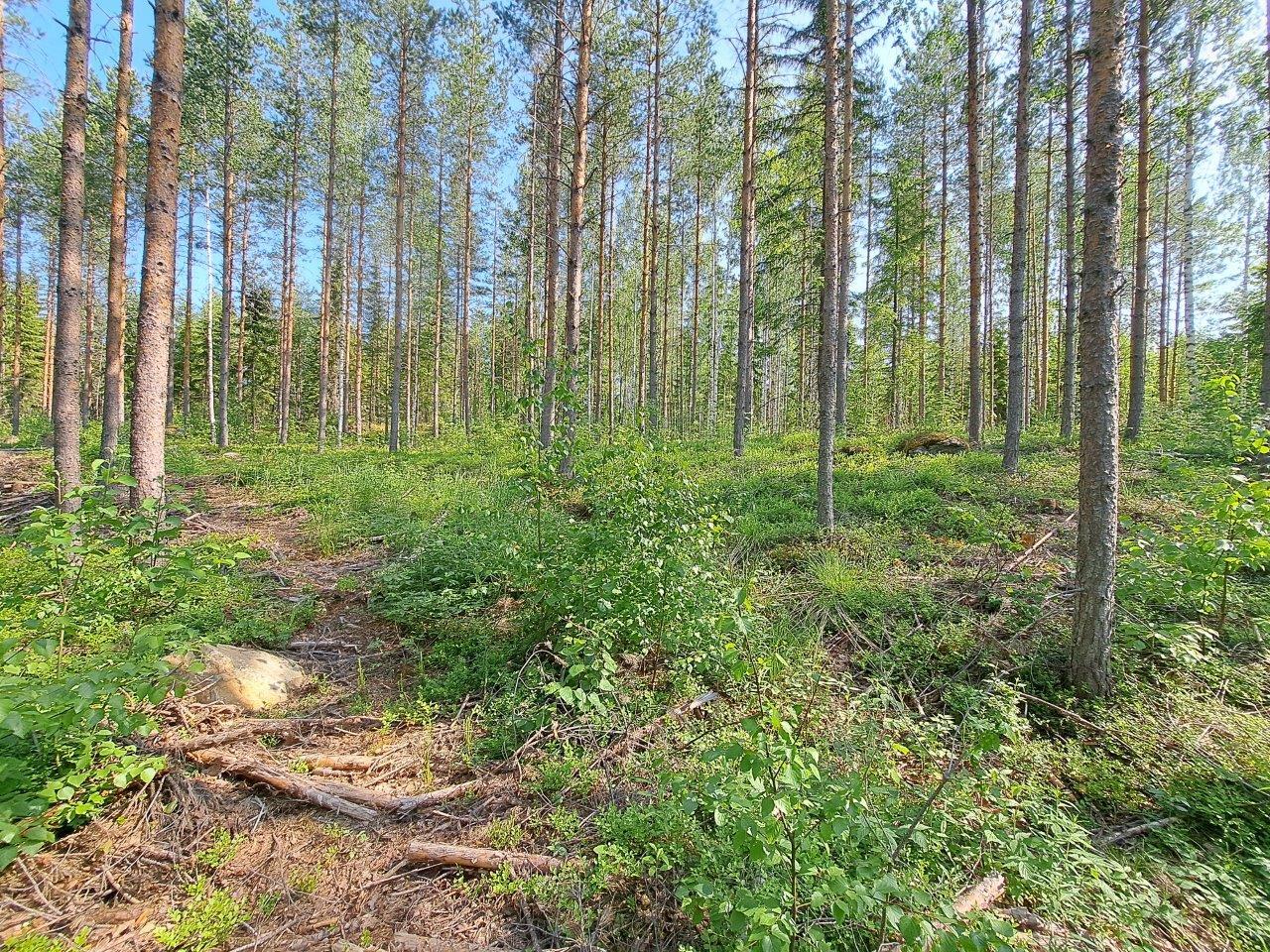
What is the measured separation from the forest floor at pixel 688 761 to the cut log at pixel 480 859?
16 mm

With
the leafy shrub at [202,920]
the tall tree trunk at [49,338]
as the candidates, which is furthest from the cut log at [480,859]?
the tall tree trunk at [49,338]

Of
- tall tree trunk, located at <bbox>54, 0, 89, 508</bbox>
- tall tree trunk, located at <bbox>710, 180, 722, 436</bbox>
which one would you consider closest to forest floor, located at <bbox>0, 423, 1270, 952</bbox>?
tall tree trunk, located at <bbox>54, 0, 89, 508</bbox>

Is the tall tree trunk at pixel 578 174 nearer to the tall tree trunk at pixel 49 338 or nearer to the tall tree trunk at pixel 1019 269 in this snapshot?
the tall tree trunk at pixel 1019 269

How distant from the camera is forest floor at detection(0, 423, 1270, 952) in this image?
2072 millimetres

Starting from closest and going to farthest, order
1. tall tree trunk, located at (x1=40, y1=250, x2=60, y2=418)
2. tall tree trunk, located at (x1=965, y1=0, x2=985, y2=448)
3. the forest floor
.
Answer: the forest floor, tall tree trunk, located at (x1=965, y1=0, x2=985, y2=448), tall tree trunk, located at (x1=40, y1=250, x2=60, y2=418)

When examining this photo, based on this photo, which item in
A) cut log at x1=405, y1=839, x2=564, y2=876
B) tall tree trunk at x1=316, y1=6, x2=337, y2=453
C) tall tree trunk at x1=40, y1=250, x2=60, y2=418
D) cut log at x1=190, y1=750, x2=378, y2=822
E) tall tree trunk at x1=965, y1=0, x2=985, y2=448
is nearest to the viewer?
cut log at x1=405, y1=839, x2=564, y2=876

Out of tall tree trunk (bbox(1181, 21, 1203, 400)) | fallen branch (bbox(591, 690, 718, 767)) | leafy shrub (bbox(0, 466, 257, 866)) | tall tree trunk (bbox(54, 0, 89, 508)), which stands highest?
tall tree trunk (bbox(1181, 21, 1203, 400))

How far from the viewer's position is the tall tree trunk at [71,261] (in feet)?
21.3

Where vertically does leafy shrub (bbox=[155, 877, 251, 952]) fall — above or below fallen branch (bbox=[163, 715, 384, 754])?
below

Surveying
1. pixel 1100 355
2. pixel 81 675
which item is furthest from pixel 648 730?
pixel 1100 355

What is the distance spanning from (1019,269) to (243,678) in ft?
39.9

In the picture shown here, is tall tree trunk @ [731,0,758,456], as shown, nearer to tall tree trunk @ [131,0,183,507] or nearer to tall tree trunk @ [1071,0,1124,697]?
tall tree trunk @ [1071,0,1124,697]

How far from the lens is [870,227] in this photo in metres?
20.9

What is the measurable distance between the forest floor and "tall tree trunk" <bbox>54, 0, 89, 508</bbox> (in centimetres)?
315
